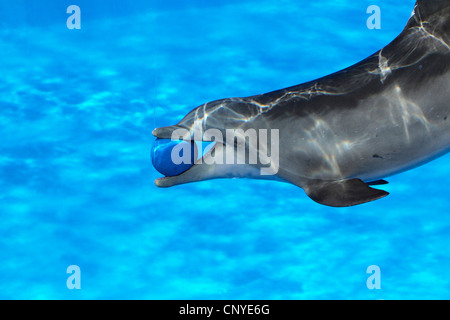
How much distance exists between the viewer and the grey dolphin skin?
18.1 feet

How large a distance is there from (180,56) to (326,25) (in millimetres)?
3082

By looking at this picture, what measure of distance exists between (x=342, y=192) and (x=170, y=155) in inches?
69.0

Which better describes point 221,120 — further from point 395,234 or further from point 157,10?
point 157,10

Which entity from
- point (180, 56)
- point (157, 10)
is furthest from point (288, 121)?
point (157, 10)

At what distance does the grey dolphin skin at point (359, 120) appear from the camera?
18.1 feet

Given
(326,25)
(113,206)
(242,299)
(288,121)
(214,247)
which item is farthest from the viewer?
(326,25)

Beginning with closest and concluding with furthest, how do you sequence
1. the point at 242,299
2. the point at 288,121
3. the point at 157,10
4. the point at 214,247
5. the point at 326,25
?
the point at 288,121 < the point at 242,299 < the point at 214,247 < the point at 326,25 < the point at 157,10

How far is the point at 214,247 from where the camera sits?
23.4ft
